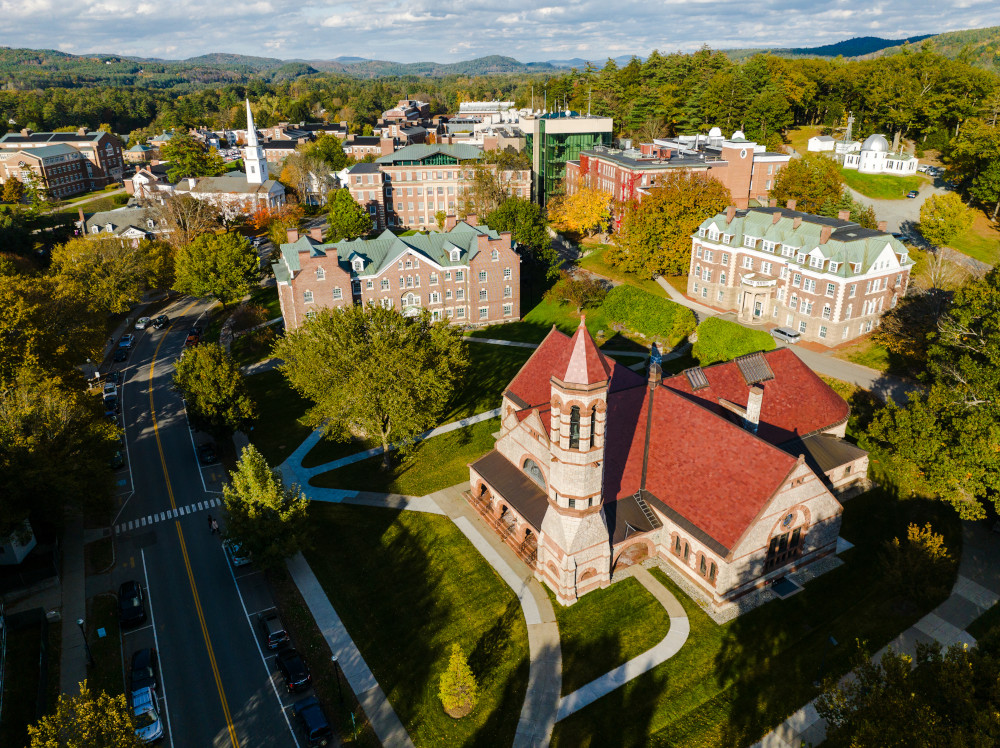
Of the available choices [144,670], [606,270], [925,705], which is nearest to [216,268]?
[606,270]

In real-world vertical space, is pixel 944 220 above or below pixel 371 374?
above

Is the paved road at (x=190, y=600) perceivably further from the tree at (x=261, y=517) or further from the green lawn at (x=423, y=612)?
the green lawn at (x=423, y=612)

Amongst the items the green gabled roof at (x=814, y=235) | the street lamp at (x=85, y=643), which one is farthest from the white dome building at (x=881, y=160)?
the street lamp at (x=85, y=643)

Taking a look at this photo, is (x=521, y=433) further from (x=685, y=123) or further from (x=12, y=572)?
(x=685, y=123)

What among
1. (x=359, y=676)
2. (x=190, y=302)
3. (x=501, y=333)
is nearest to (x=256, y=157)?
(x=190, y=302)

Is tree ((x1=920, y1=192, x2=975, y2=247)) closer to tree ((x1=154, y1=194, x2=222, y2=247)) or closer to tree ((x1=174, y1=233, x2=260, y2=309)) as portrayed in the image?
tree ((x1=174, y1=233, x2=260, y2=309))

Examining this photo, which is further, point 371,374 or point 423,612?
point 371,374

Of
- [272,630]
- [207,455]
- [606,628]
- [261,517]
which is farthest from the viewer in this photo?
[207,455]

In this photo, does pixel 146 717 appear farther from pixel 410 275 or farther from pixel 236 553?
pixel 410 275

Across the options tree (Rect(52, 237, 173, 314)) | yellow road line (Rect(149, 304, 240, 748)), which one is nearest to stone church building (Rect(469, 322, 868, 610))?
yellow road line (Rect(149, 304, 240, 748))
